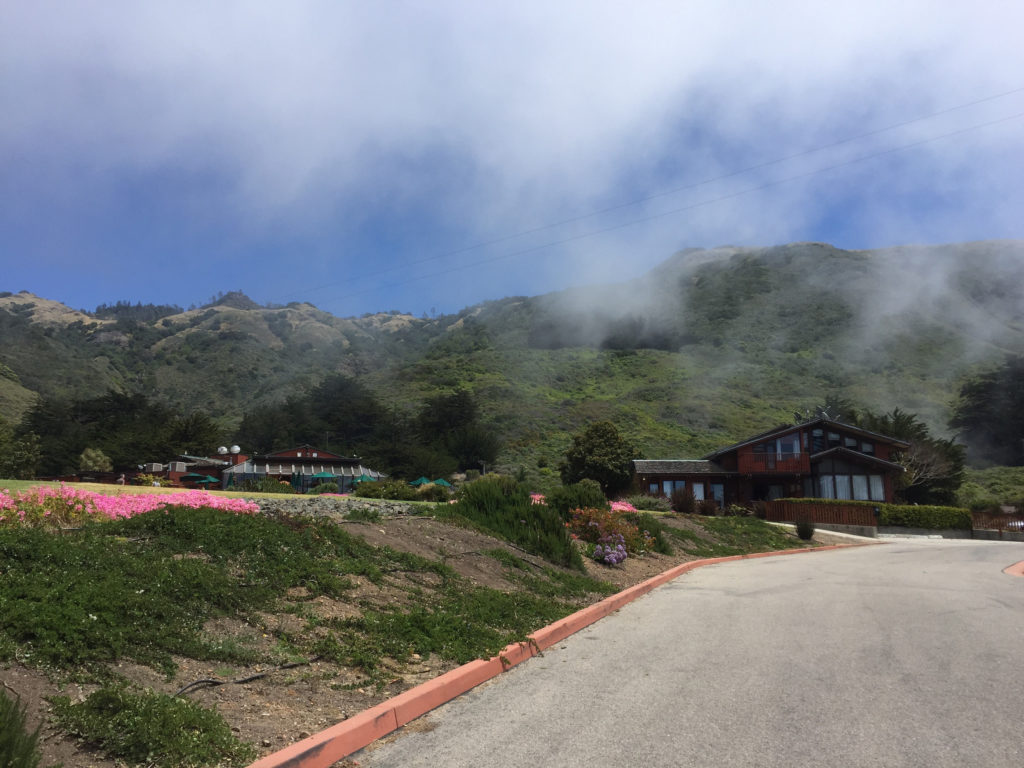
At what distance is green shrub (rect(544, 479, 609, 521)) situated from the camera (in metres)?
17.8

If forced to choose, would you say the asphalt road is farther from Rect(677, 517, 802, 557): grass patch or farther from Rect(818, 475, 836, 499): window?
Rect(818, 475, 836, 499): window

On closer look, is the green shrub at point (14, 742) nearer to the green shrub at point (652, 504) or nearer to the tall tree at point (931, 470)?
the green shrub at point (652, 504)

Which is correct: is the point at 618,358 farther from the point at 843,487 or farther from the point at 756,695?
the point at 756,695

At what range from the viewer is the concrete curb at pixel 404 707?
4.30 meters

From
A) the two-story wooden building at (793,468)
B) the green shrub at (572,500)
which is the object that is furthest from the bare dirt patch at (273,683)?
the two-story wooden building at (793,468)

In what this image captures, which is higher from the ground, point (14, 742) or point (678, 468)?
point (678, 468)

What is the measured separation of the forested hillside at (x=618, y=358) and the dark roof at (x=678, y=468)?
55.1 ft

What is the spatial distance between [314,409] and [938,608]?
9040 centimetres

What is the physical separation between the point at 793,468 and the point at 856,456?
12.8 ft

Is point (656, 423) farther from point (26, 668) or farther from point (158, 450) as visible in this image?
point (26, 668)

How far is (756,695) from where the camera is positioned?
19.8ft

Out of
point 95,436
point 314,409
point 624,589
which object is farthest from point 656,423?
point 624,589

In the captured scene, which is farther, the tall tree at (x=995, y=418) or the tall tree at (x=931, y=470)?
the tall tree at (x=995, y=418)

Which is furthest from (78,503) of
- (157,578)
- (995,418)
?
(995,418)
